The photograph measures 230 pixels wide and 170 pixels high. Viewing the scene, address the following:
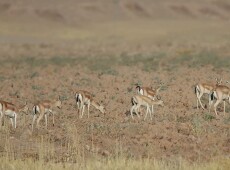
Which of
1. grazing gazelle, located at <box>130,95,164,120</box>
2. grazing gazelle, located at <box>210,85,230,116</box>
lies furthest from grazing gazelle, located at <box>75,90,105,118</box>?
grazing gazelle, located at <box>210,85,230,116</box>

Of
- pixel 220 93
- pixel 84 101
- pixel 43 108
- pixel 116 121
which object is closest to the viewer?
pixel 116 121

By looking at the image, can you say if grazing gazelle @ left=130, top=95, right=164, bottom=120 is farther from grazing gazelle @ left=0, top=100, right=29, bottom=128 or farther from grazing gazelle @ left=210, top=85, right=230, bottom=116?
grazing gazelle @ left=0, top=100, right=29, bottom=128

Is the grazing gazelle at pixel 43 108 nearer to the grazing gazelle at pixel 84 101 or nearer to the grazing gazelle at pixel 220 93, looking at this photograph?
the grazing gazelle at pixel 84 101

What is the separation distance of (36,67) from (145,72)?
8.49m

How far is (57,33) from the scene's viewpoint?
82.1m

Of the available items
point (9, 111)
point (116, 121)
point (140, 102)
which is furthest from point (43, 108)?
point (140, 102)

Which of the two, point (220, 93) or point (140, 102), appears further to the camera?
point (220, 93)

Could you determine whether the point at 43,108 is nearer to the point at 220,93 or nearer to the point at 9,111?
the point at 9,111

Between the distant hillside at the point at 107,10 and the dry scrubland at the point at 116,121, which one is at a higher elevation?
the distant hillside at the point at 107,10

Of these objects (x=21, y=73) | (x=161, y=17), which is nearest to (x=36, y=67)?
(x=21, y=73)

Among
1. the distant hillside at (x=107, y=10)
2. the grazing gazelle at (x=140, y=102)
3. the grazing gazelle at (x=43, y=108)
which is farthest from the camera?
the distant hillside at (x=107, y=10)

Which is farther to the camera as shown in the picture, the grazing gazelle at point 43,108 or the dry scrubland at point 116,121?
the grazing gazelle at point 43,108

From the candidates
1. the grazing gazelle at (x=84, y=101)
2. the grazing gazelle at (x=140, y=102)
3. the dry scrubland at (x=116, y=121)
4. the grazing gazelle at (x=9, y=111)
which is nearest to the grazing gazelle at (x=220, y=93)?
the dry scrubland at (x=116, y=121)

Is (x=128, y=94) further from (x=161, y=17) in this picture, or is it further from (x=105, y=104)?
(x=161, y=17)
